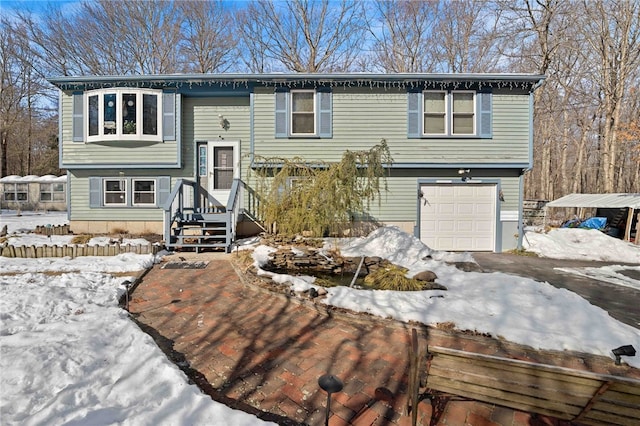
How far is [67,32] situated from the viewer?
1995 cm

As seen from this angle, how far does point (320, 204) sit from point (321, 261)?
1314mm

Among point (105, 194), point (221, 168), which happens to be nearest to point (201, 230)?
point (221, 168)

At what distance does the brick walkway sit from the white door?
539 centimetres

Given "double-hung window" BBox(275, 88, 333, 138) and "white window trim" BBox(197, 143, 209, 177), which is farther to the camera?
"white window trim" BBox(197, 143, 209, 177)

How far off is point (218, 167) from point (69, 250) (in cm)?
469

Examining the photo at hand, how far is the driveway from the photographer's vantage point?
451 cm

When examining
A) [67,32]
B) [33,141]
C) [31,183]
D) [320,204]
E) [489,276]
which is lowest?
[489,276]

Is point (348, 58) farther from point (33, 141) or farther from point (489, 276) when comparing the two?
point (33, 141)

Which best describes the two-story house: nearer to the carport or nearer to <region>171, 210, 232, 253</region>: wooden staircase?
<region>171, 210, 232, 253</region>: wooden staircase

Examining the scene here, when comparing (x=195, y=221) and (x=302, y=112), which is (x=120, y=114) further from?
(x=302, y=112)

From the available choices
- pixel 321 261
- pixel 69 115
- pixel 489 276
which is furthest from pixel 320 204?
pixel 69 115

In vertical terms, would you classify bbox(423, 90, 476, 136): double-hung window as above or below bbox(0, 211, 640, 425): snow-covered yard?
above

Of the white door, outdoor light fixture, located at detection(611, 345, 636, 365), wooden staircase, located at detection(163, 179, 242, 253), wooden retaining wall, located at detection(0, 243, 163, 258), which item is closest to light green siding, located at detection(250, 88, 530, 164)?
the white door

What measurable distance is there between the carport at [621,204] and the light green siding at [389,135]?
4.65 metres
